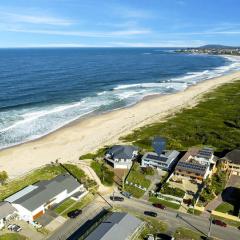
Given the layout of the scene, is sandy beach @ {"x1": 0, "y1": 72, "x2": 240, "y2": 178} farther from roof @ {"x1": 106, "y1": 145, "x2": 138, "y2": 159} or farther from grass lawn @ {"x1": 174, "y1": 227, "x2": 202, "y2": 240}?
grass lawn @ {"x1": 174, "y1": 227, "x2": 202, "y2": 240}

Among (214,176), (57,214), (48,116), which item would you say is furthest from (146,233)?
(48,116)

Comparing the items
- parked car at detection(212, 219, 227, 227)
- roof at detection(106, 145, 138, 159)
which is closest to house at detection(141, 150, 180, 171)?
roof at detection(106, 145, 138, 159)

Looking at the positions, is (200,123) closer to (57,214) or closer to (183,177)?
(183,177)

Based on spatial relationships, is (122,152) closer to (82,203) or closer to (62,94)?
(82,203)

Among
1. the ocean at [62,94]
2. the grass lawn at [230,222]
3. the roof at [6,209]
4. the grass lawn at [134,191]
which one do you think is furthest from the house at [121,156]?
the ocean at [62,94]

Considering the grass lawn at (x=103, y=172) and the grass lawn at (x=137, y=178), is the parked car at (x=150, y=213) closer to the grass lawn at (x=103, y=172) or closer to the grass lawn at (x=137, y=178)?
the grass lawn at (x=137, y=178)

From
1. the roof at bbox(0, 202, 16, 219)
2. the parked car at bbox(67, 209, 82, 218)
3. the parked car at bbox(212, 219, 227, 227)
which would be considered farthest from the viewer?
the parked car at bbox(67, 209, 82, 218)
